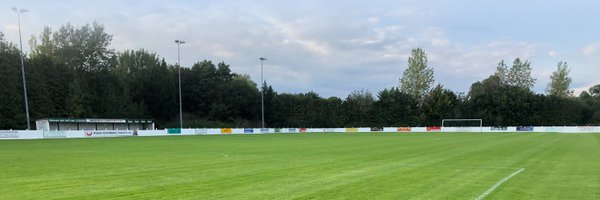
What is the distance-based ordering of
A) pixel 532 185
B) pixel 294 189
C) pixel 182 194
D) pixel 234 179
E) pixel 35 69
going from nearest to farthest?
pixel 182 194
pixel 294 189
pixel 532 185
pixel 234 179
pixel 35 69

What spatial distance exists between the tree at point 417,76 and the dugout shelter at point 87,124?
60790 millimetres

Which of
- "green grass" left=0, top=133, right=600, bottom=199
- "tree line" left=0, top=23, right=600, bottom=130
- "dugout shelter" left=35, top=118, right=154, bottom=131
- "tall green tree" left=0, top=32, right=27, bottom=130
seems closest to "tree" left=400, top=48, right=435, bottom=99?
"tree line" left=0, top=23, right=600, bottom=130

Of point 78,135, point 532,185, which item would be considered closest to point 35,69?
point 78,135

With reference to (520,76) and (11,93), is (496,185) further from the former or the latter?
(520,76)

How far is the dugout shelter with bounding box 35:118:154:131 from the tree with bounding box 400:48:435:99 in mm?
60790

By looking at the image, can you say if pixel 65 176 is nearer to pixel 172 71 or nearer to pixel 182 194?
pixel 182 194

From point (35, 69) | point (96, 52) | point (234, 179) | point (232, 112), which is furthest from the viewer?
point (232, 112)

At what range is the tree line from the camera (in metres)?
84.8

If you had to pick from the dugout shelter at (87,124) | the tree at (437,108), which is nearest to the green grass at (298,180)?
the dugout shelter at (87,124)

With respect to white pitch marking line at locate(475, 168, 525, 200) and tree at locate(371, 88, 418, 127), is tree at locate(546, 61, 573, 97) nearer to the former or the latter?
tree at locate(371, 88, 418, 127)

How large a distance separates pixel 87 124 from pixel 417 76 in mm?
73296

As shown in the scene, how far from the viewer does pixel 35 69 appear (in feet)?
261

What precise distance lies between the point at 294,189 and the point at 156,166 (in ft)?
25.3

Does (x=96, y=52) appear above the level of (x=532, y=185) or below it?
above
